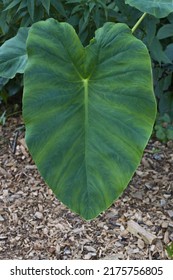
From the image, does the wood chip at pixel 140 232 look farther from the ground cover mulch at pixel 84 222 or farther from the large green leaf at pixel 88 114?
the large green leaf at pixel 88 114

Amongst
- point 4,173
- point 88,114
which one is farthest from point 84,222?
point 88,114

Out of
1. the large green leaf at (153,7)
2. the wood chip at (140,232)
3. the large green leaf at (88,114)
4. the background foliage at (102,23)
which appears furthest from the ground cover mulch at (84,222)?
the large green leaf at (153,7)

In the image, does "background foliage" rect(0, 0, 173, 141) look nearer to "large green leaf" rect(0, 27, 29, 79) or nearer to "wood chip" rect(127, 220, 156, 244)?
"large green leaf" rect(0, 27, 29, 79)

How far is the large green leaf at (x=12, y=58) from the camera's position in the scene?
2494 mm

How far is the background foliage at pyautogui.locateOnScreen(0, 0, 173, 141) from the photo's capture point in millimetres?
2783

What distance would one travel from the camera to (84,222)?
2.65 m

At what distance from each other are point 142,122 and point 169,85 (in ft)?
3.81

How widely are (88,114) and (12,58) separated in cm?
52

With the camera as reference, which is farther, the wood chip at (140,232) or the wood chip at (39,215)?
the wood chip at (39,215)

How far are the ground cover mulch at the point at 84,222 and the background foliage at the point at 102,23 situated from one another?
0.38m

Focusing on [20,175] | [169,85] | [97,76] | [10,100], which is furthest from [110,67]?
[10,100]

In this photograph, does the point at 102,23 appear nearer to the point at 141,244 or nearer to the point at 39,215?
the point at 39,215

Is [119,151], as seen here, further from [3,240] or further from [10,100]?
[10,100]

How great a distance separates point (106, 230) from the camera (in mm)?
2607
